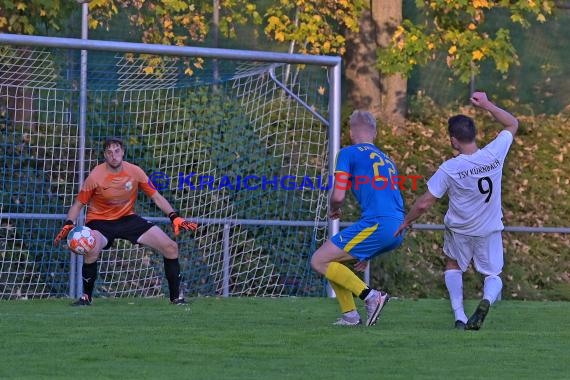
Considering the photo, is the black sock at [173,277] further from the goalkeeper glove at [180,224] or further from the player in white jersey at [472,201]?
the player in white jersey at [472,201]

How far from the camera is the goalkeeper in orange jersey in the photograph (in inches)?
474

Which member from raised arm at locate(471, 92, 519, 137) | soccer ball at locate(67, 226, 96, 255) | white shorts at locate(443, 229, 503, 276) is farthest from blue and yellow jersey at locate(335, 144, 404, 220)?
soccer ball at locate(67, 226, 96, 255)

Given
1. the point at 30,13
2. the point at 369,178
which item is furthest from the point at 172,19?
the point at 369,178

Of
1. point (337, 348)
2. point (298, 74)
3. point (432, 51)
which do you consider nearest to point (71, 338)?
→ point (337, 348)

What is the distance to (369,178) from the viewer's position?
942 cm

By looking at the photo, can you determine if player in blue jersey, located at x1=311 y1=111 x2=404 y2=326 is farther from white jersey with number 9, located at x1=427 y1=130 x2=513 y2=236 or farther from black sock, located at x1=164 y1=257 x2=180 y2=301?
black sock, located at x1=164 y1=257 x2=180 y2=301

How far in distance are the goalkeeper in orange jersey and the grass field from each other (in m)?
0.48

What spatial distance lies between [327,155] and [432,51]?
12.2ft

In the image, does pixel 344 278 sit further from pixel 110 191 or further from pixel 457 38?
pixel 457 38

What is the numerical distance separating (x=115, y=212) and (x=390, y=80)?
7.41m

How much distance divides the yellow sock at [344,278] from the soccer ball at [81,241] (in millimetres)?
3052

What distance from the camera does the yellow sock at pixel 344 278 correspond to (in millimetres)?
9422

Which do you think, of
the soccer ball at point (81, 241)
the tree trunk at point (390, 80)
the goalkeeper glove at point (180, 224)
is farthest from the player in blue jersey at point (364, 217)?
the tree trunk at point (390, 80)

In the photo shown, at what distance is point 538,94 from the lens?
19578 mm
